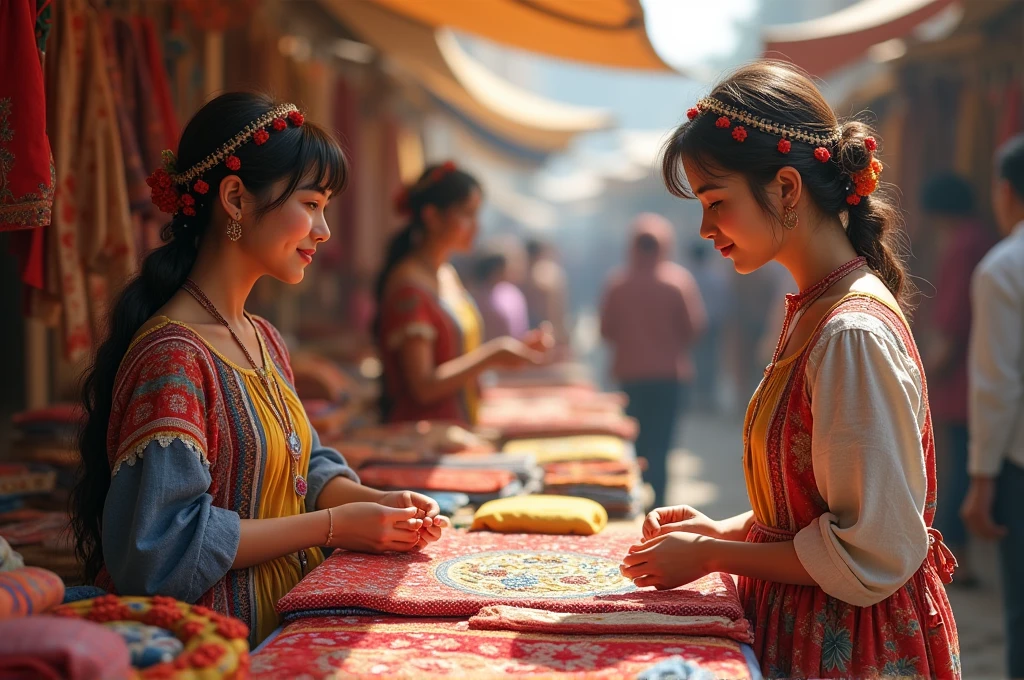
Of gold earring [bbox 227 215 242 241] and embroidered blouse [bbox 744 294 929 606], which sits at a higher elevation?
gold earring [bbox 227 215 242 241]

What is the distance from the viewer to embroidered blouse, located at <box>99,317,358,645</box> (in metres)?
1.83

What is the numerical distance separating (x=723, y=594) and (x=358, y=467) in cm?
180

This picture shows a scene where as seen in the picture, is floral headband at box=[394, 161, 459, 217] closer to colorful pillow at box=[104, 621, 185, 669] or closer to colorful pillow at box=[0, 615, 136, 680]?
colorful pillow at box=[104, 621, 185, 669]

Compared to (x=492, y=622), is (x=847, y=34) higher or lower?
higher

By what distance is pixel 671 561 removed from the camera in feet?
6.35

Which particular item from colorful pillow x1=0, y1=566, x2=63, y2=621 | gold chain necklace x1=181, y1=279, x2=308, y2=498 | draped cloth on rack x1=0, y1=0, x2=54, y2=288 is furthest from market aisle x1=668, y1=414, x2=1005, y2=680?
draped cloth on rack x1=0, y1=0, x2=54, y2=288

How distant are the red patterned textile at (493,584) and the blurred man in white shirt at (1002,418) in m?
1.82

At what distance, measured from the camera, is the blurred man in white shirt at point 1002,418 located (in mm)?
3512

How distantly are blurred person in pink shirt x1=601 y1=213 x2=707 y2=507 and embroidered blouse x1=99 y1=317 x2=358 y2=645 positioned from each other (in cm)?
461

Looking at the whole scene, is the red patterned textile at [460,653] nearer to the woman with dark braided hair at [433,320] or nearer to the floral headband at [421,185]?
the woman with dark braided hair at [433,320]

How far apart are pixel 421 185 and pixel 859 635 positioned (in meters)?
3.06

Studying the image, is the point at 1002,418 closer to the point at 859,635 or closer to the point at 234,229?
the point at 859,635

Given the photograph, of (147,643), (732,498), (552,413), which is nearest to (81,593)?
(147,643)

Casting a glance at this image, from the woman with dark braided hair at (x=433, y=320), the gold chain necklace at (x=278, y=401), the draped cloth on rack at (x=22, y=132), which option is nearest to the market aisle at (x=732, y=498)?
the woman with dark braided hair at (x=433, y=320)
